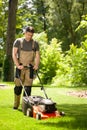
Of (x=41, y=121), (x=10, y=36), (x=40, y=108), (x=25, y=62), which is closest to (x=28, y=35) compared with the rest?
(x=25, y=62)

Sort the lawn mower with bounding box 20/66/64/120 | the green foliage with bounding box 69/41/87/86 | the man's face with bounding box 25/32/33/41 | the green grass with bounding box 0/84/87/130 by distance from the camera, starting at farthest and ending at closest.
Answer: the green foliage with bounding box 69/41/87/86
the man's face with bounding box 25/32/33/41
the lawn mower with bounding box 20/66/64/120
the green grass with bounding box 0/84/87/130

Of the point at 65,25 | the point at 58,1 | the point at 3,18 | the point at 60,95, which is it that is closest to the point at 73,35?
the point at 65,25

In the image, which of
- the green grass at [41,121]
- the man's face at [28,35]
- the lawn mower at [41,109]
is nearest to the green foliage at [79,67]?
the green grass at [41,121]

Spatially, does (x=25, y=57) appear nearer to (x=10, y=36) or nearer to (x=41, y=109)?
(x=41, y=109)

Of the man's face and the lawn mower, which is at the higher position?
the man's face

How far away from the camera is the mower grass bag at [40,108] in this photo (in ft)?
29.3

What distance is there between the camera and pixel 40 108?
9070mm

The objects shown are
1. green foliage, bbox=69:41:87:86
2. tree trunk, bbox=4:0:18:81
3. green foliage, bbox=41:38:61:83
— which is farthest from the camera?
green foliage, bbox=41:38:61:83

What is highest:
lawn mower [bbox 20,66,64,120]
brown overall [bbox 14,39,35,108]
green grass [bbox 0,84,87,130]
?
brown overall [bbox 14,39,35,108]

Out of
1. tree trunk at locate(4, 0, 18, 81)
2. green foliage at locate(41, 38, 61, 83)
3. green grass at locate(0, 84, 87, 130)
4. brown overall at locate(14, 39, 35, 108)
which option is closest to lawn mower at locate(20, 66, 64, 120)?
green grass at locate(0, 84, 87, 130)

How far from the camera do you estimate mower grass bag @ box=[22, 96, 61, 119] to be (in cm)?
894

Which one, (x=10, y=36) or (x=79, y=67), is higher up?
(x=10, y=36)

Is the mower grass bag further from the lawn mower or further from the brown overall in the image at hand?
the brown overall

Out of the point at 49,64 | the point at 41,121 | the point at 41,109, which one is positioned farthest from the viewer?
the point at 49,64
